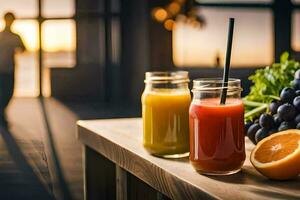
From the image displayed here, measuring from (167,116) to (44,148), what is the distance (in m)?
3.96

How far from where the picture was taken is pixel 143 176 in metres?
1.16

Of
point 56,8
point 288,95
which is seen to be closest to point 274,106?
point 288,95

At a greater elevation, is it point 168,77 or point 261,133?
point 168,77

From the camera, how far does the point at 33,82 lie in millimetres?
8844

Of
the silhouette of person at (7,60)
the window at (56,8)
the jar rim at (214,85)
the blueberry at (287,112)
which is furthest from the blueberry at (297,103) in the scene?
the window at (56,8)

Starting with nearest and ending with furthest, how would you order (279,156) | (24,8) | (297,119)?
(279,156) → (297,119) → (24,8)

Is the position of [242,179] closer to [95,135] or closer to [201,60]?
[95,135]

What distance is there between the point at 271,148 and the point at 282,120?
0.66ft

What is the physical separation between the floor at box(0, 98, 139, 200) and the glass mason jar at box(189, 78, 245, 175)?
7.65 feet

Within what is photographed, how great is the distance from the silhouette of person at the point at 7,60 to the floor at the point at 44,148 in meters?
0.23

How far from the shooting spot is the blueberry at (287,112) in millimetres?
1160

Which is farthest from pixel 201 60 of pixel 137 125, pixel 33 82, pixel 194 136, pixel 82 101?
pixel 194 136

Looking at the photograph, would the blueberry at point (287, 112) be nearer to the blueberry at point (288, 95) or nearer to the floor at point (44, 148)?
the blueberry at point (288, 95)

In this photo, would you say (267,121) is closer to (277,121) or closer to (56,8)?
(277,121)
